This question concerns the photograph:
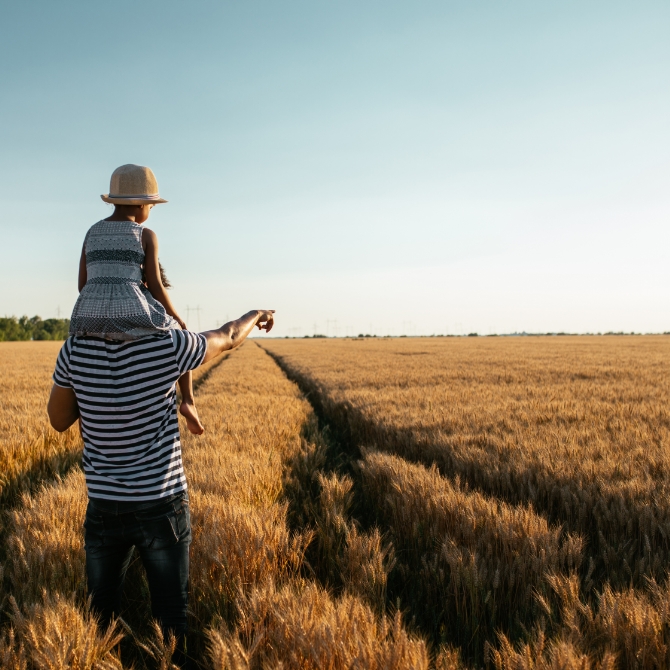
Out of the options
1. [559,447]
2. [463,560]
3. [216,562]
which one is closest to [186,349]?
[216,562]

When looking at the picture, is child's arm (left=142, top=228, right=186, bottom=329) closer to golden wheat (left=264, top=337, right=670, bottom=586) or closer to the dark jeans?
the dark jeans

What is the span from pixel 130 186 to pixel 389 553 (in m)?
2.37

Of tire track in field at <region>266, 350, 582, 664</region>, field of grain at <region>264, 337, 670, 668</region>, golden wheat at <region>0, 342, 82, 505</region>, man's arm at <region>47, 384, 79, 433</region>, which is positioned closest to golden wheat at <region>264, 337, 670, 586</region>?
field of grain at <region>264, 337, 670, 668</region>

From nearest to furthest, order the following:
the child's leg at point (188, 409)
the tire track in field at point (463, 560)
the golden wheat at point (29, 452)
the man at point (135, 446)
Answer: the man at point (135, 446) → the child's leg at point (188, 409) → the tire track in field at point (463, 560) → the golden wheat at point (29, 452)

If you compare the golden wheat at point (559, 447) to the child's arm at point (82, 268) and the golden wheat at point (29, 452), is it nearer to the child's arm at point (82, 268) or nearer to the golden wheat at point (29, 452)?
the child's arm at point (82, 268)

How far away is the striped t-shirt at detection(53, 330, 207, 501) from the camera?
6.10 feet

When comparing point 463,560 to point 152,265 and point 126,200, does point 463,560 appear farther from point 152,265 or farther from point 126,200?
point 126,200

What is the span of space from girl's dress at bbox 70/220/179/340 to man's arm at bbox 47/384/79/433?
25 cm

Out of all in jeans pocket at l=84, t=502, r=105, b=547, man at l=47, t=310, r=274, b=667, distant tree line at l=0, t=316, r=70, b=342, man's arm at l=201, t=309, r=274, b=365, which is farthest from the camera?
distant tree line at l=0, t=316, r=70, b=342

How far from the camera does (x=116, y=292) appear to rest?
1.83m

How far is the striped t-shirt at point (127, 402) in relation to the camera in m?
1.86

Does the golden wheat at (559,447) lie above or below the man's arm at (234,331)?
below

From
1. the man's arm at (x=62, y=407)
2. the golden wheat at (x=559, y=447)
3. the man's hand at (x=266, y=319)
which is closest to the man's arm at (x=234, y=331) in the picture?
the man's hand at (x=266, y=319)

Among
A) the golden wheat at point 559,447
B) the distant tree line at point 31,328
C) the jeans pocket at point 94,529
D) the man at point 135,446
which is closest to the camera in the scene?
the man at point 135,446
